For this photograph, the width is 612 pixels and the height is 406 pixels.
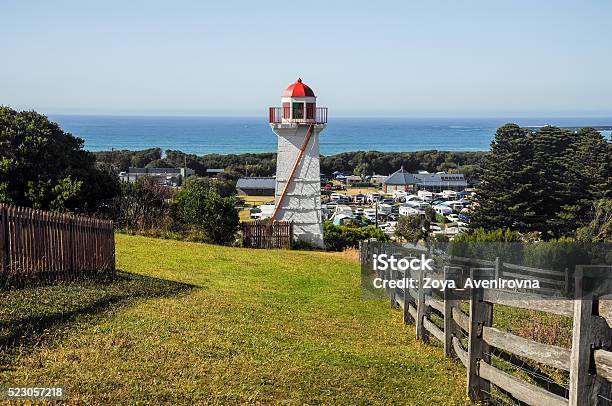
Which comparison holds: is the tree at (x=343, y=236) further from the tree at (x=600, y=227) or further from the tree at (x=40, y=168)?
the tree at (x=40, y=168)

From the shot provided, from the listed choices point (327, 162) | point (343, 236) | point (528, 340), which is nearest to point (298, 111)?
point (343, 236)

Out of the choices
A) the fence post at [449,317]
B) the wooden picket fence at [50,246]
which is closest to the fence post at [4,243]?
the wooden picket fence at [50,246]

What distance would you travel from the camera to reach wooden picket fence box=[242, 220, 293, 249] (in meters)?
29.0

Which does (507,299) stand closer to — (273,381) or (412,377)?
(412,377)

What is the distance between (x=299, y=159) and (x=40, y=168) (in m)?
13.1

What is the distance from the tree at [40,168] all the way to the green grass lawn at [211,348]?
11031 millimetres

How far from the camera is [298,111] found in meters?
32.5

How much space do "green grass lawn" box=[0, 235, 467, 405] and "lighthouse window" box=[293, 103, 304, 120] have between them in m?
19.8

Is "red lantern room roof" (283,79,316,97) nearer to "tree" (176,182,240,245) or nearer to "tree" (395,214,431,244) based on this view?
"tree" (176,182,240,245)

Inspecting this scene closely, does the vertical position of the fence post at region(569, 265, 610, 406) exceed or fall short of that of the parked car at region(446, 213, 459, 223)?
it exceeds it

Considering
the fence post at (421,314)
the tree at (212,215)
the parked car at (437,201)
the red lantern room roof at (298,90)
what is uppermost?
the red lantern room roof at (298,90)

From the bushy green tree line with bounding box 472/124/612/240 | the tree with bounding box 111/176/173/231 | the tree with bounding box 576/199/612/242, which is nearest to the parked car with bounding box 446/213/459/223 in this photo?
the bushy green tree line with bounding box 472/124/612/240

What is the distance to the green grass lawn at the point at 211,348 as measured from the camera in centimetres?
674

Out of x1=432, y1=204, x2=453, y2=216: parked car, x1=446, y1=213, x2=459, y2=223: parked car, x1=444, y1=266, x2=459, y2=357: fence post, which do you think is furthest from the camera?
x1=432, y1=204, x2=453, y2=216: parked car
